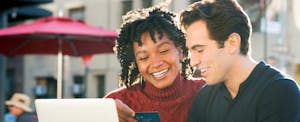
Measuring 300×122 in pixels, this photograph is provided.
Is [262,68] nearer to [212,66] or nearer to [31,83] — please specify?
[212,66]

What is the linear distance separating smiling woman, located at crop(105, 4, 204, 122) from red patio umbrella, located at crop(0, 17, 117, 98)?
130 inches

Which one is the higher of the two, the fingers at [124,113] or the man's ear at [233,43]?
the man's ear at [233,43]

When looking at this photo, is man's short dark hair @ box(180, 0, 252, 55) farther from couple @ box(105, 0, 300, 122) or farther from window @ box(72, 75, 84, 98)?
window @ box(72, 75, 84, 98)

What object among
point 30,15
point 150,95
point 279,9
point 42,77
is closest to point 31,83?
point 42,77

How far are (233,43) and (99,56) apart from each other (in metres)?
16.4

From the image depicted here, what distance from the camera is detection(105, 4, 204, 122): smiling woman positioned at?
7.30 ft

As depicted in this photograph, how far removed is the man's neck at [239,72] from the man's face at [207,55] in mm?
21

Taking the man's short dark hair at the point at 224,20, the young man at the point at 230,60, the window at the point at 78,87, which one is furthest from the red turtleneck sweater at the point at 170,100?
the window at the point at 78,87

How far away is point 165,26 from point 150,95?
0.78 ft

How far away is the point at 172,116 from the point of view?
2.26 m

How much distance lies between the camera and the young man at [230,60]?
1994 millimetres

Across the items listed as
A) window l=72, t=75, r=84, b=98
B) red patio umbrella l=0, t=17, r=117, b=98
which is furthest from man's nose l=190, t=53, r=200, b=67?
window l=72, t=75, r=84, b=98

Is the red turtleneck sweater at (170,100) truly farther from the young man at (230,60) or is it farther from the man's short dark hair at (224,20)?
the man's short dark hair at (224,20)

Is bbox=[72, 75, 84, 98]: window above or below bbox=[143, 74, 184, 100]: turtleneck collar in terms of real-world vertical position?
below
